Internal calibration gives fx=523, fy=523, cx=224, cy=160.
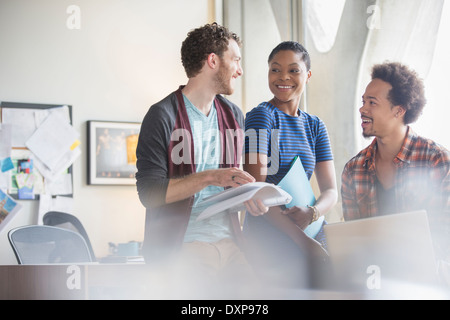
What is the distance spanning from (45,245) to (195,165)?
152 cm

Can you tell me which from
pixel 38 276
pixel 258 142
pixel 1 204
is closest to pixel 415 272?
pixel 258 142

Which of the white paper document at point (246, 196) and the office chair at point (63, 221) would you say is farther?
the office chair at point (63, 221)

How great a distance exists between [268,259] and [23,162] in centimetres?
261

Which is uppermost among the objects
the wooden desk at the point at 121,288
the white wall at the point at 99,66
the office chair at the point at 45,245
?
the white wall at the point at 99,66

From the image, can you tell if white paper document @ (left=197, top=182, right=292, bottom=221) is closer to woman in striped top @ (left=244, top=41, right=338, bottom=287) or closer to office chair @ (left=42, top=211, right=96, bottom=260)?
woman in striped top @ (left=244, top=41, right=338, bottom=287)

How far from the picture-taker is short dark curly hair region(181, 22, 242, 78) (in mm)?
1300

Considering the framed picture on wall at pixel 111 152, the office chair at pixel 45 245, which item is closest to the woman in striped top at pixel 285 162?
the office chair at pixel 45 245

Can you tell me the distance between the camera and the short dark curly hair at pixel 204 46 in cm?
130

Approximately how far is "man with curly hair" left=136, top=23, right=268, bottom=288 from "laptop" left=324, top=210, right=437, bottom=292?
0.24 meters

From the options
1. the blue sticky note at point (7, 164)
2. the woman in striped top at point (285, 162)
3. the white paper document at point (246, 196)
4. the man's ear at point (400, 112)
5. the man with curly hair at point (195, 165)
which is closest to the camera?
the white paper document at point (246, 196)

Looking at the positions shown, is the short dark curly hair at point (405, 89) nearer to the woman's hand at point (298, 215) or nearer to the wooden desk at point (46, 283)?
the woman's hand at point (298, 215)

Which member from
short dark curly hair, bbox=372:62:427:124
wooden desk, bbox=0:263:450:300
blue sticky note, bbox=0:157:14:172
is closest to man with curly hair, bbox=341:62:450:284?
short dark curly hair, bbox=372:62:427:124

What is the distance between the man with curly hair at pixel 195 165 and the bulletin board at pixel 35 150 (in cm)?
242
